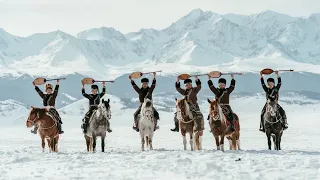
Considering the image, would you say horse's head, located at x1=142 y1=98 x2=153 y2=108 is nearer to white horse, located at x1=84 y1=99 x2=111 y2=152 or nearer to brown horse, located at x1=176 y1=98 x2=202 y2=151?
brown horse, located at x1=176 y1=98 x2=202 y2=151

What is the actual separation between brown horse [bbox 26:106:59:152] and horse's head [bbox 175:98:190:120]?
549cm

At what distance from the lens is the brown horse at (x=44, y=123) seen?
21.3 metres

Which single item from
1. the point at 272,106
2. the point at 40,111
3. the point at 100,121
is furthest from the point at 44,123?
the point at 272,106

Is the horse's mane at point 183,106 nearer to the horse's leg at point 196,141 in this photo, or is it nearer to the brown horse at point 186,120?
the brown horse at point 186,120

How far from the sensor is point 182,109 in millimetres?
21141

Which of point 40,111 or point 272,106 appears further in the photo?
point 40,111

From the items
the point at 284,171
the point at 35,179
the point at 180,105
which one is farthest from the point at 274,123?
the point at 35,179

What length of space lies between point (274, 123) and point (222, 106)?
2373 millimetres

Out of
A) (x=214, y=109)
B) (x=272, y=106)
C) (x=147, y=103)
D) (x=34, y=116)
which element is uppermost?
(x=147, y=103)

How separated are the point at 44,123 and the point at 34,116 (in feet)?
2.01

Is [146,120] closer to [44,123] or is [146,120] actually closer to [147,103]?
[147,103]

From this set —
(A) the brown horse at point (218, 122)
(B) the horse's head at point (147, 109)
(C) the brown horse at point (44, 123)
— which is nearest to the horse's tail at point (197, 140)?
(A) the brown horse at point (218, 122)

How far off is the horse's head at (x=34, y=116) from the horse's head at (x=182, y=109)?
5766 mm

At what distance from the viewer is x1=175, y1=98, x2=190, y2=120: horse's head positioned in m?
21.0
